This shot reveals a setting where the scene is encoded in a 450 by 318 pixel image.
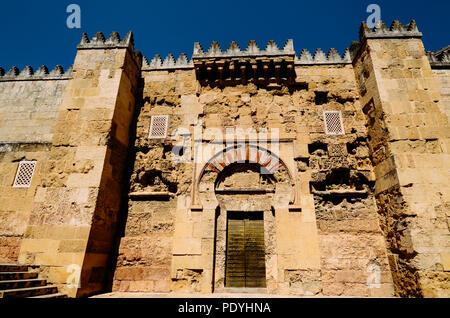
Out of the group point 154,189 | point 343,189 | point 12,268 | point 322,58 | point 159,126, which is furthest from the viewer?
point 322,58

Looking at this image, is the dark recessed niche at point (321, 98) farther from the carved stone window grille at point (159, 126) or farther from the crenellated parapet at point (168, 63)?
the carved stone window grille at point (159, 126)

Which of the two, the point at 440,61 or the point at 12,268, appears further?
the point at 440,61

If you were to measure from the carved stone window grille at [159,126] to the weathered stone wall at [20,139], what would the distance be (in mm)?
2528

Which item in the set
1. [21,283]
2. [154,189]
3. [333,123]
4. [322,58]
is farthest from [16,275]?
[322,58]

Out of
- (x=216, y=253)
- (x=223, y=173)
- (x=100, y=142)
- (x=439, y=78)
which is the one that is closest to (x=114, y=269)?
(x=216, y=253)

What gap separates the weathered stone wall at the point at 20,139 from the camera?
5438 mm

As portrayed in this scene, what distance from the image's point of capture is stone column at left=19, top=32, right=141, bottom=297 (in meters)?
4.19

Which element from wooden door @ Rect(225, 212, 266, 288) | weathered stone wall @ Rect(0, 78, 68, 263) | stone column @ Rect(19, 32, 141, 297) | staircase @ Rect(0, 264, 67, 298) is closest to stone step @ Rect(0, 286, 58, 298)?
staircase @ Rect(0, 264, 67, 298)

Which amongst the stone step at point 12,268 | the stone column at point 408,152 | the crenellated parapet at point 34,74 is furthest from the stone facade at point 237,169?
the crenellated parapet at point 34,74

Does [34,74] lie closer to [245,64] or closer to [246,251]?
[245,64]

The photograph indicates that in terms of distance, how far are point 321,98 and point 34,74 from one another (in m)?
7.85

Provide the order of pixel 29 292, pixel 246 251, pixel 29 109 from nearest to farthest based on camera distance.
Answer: pixel 29 292 < pixel 246 251 < pixel 29 109

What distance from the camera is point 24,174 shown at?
5.81 meters

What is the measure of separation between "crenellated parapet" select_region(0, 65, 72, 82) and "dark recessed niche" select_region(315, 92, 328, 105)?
21.9 feet
